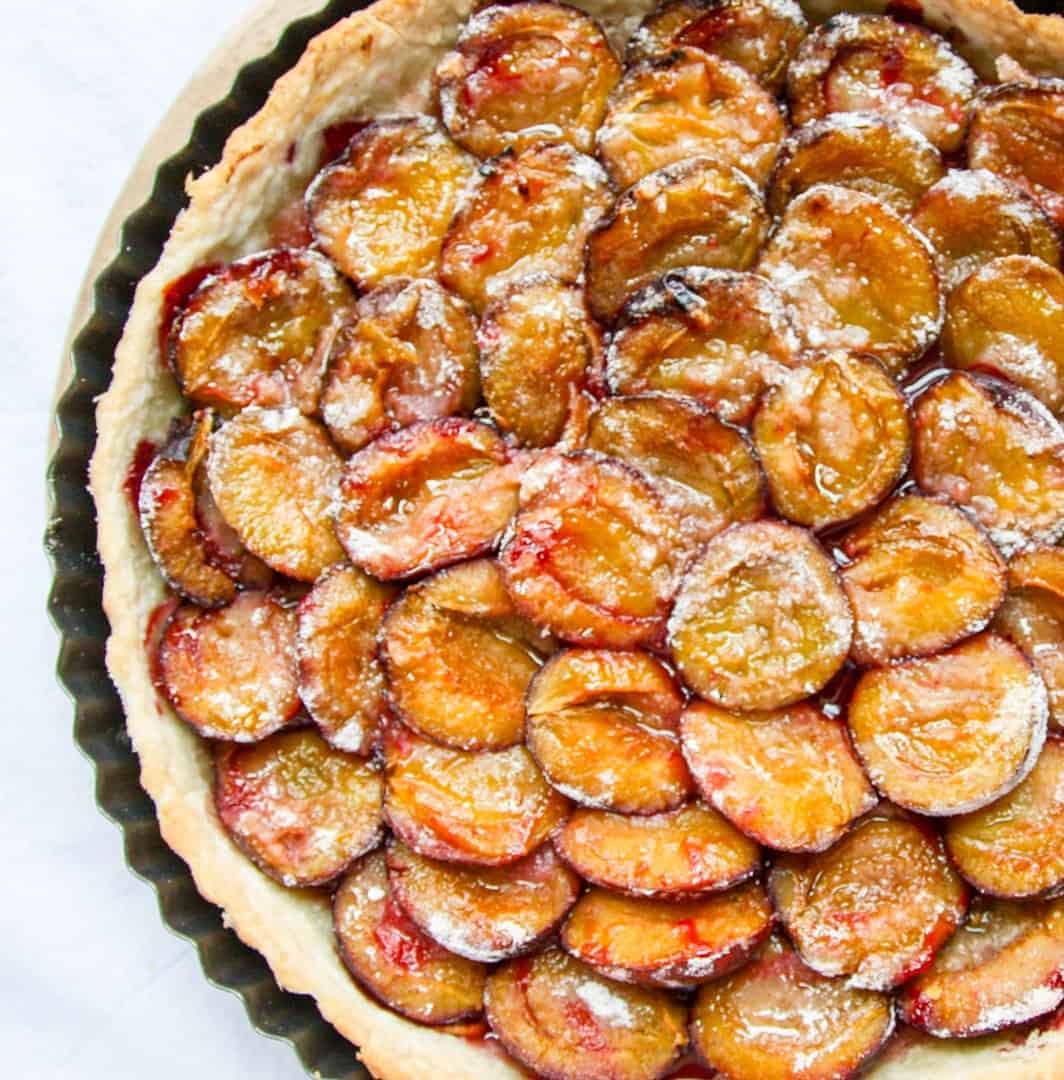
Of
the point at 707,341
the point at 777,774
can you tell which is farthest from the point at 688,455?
the point at 777,774

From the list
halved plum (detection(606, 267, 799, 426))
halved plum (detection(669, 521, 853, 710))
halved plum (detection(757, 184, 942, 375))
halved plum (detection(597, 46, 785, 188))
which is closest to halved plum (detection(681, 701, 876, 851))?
halved plum (detection(669, 521, 853, 710))

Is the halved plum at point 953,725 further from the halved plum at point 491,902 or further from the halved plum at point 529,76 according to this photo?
the halved plum at point 529,76

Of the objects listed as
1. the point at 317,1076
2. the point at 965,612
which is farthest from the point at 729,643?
the point at 317,1076

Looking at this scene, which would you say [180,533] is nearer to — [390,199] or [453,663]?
[453,663]

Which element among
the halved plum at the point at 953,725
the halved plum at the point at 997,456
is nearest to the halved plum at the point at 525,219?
the halved plum at the point at 997,456

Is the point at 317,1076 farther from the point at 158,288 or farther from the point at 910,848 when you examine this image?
the point at 158,288

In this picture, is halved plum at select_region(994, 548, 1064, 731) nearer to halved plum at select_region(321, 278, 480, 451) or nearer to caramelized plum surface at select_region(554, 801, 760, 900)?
caramelized plum surface at select_region(554, 801, 760, 900)
